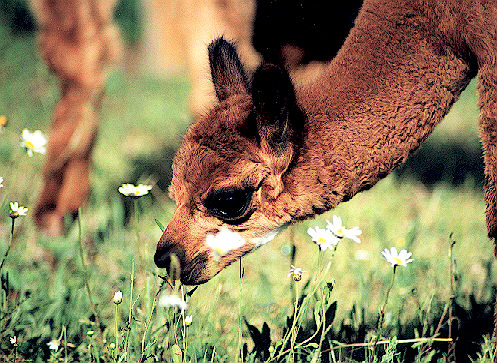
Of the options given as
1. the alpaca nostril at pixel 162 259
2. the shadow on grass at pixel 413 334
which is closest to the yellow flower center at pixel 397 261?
the shadow on grass at pixel 413 334

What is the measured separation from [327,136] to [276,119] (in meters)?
0.22

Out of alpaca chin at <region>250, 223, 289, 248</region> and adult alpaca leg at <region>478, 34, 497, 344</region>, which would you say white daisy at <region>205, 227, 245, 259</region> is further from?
adult alpaca leg at <region>478, 34, 497, 344</region>

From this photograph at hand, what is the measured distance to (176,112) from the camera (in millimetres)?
7047

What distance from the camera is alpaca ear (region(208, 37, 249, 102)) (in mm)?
2654

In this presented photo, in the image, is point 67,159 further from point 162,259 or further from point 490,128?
point 490,128

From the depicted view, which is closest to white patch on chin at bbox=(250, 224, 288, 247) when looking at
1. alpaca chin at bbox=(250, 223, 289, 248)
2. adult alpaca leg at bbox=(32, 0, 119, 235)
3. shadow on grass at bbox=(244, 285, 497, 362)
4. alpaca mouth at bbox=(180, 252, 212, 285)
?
alpaca chin at bbox=(250, 223, 289, 248)

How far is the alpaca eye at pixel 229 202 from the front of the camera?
226 centimetres

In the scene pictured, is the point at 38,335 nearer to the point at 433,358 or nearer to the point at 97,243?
the point at 97,243

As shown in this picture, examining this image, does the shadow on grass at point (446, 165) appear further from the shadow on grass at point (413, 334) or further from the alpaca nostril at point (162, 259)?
the alpaca nostril at point (162, 259)

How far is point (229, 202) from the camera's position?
7.50 ft

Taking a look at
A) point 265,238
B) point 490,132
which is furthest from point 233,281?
point 490,132

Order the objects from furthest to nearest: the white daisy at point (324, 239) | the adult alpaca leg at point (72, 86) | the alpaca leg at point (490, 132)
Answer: the adult alpaca leg at point (72, 86) < the alpaca leg at point (490, 132) < the white daisy at point (324, 239)

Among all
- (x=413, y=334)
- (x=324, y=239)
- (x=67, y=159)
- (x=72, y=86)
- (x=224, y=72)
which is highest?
(x=72, y=86)

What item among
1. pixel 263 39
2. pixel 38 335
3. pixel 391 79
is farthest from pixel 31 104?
pixel 391 79
